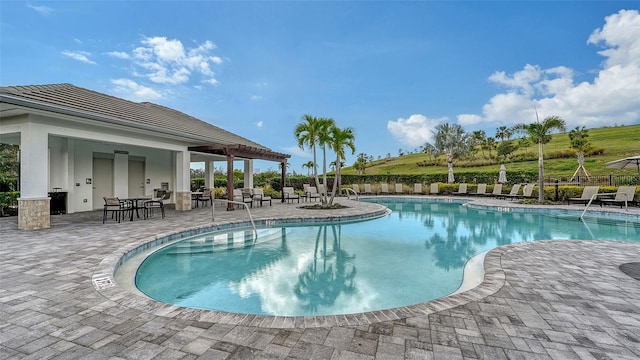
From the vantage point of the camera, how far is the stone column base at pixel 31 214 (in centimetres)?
755

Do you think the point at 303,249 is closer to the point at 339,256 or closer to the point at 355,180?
the point at 339,256

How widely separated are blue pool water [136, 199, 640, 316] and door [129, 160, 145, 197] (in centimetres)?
861

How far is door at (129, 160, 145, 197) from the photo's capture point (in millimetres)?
14211

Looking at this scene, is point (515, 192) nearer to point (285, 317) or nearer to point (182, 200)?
point (182, 200)

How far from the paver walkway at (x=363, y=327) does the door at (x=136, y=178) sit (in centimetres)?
1078

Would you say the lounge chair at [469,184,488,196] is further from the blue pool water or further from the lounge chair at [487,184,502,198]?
the blue pool water

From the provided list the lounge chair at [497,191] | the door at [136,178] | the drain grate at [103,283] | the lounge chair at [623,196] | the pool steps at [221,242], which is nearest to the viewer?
the drain grate at [103,283]

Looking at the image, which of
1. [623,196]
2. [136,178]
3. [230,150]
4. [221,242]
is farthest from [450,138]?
[221,242]

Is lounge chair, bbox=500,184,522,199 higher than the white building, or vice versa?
the white building

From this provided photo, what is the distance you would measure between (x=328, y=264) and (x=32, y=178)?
320 inches

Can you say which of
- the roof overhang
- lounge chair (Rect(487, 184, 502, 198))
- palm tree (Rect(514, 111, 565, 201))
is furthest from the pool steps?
lounge chair (Rect(487, 184, 502, 198))

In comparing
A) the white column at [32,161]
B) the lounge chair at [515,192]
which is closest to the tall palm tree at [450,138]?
the lounge chair at [515,192]

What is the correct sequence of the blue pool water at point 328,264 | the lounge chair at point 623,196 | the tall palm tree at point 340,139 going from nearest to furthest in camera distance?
the blue pool water at point 328,264 < the lounge chair at point 623,196 < the tall palm tree at point 340,139

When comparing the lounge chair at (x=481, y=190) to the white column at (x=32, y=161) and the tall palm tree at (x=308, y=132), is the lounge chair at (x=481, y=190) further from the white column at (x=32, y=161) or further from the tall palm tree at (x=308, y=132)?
the white column at (x=32, y=161)
